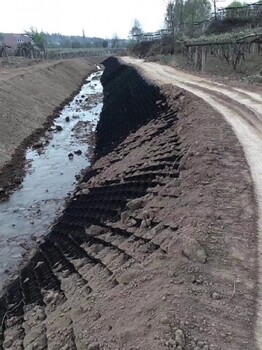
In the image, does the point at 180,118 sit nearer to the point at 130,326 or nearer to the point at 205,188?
the point at 205,188

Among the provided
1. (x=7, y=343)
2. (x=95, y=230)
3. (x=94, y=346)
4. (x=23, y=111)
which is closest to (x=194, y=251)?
(x=94, y=346)

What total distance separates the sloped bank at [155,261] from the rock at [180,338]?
0.6 inches

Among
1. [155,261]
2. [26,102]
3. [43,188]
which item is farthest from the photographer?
[26,102]

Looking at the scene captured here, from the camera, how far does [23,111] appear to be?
103 ft

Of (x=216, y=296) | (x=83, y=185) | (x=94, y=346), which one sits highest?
(x=216, y=296)

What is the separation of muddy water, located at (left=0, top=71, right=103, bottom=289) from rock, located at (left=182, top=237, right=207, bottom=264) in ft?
23.9

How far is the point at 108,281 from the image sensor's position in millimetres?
8461

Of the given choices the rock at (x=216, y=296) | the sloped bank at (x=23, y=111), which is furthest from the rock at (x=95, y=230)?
the sloped bank at (x=23, y=111)

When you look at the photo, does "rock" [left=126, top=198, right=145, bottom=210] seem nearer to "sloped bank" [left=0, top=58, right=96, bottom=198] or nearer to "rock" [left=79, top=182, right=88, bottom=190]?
"rock" [left=79, top=182, right=88, bottom=190]

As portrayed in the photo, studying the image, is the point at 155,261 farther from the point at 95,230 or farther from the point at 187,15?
the point at 187,15

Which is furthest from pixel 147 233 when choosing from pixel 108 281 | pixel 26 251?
pixel 26 251

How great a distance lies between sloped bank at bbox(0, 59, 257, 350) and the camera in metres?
6.11

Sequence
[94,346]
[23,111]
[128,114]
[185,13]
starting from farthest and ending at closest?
[185,13] < [23,111] < [128,114] < [94,346]

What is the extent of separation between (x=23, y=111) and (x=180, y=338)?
2846 centimetres
